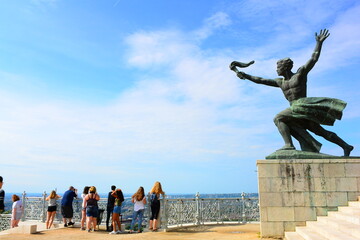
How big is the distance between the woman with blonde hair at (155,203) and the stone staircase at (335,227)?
5.49 meters

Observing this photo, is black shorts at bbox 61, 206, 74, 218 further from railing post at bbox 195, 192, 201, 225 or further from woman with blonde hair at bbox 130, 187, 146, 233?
railing post at bbox 195, 192, 201, 225

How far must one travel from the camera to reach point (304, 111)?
9.40m

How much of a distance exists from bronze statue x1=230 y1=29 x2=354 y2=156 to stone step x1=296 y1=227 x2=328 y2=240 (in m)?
2.40

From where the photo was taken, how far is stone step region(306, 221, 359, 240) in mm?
6055

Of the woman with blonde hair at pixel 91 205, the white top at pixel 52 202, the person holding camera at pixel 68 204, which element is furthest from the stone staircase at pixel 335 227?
the white top at pixel 52 202

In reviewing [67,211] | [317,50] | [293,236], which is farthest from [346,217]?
[67,211]

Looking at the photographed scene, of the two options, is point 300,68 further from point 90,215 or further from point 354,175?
point 90,215

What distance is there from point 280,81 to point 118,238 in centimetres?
758

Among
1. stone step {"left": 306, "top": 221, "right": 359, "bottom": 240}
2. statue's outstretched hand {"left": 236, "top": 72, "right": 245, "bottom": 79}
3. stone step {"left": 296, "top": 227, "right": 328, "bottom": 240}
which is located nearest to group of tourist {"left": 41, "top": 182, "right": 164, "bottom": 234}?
statue's outstretched hand {"left": 236, "top": 72, "right": 245, "bottom": 79}

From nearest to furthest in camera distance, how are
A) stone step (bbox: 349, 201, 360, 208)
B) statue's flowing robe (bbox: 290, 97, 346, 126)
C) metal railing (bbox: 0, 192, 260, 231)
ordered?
stone step (bbox: 349, 201, 360, 208) < statue's flowing robe (bbox: 290, 97, 346, 126) < metal railing (bbox: 0, 192, 260, 231)

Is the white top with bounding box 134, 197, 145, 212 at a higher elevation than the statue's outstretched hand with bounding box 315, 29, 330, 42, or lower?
lower

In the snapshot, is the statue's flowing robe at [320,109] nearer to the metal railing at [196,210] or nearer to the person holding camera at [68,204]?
the metal railing at [196,210]

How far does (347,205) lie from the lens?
8695 mm

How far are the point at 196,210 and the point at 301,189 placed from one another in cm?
677
